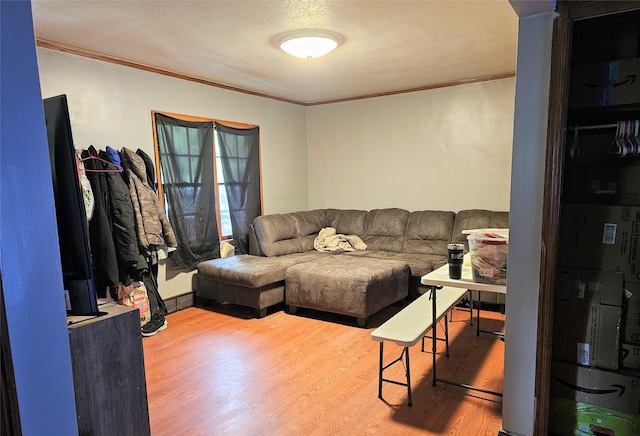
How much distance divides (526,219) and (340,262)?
7.99 ft

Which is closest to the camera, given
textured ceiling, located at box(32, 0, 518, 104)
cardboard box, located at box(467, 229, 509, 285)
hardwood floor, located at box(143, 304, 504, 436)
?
cardboard box, located at box(467, 229, 509, 285)

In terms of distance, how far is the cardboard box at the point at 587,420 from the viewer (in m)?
1.79

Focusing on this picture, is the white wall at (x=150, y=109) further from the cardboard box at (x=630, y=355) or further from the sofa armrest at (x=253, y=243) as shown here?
the cardboard box at (x=630, y=355)

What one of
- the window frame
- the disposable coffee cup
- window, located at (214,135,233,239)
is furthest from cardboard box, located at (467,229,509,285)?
window, located at (214,135,233,239)

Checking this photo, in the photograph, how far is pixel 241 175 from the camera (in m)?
4.63

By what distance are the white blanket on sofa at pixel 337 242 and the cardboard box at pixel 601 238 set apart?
288cm

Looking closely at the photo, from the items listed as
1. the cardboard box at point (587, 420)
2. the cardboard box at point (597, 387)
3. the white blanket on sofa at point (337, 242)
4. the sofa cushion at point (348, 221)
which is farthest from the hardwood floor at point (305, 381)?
the sofa cushion at point (348, 221)

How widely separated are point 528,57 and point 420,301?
1.67 meters

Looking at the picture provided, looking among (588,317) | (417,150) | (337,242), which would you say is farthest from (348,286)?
(417,150)

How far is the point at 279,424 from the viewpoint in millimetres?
2104

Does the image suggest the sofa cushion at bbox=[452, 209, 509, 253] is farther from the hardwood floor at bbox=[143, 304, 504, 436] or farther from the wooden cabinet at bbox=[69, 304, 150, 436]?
the wooden cabinet at bbox=[69, 304, 150, 436]

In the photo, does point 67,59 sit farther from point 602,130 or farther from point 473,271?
point 602,130

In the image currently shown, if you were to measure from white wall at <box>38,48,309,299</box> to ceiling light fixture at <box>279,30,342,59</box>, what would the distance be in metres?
1.49

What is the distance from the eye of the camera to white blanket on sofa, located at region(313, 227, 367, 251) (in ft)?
15.5
